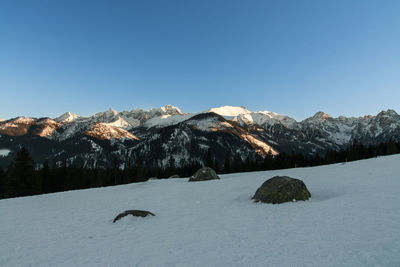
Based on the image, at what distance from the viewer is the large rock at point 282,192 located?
18.1 meters

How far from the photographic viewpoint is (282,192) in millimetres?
18312

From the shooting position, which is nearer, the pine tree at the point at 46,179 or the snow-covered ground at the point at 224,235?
the snow-covered ground at the point at 224,235

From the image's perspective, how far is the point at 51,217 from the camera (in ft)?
60.6

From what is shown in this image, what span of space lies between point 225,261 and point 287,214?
7.59 m

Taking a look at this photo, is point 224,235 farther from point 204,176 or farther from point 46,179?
point 46,179

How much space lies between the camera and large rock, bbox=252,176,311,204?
59.4 ft

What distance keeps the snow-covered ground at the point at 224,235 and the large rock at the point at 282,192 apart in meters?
0.81

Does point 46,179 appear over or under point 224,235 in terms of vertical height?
under

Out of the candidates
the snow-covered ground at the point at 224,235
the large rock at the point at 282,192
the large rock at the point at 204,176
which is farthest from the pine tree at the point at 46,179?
the large rock at the point at 282,192

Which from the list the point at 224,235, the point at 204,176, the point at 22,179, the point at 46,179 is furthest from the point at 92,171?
the point at 224,235

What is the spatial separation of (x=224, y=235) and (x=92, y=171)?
342 feet

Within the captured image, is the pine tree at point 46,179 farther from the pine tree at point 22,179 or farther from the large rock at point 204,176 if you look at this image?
the large rock at point 204,176

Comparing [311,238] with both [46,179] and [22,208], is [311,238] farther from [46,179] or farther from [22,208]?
[46,179]

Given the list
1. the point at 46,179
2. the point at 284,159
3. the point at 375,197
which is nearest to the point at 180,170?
the point at 284,159
